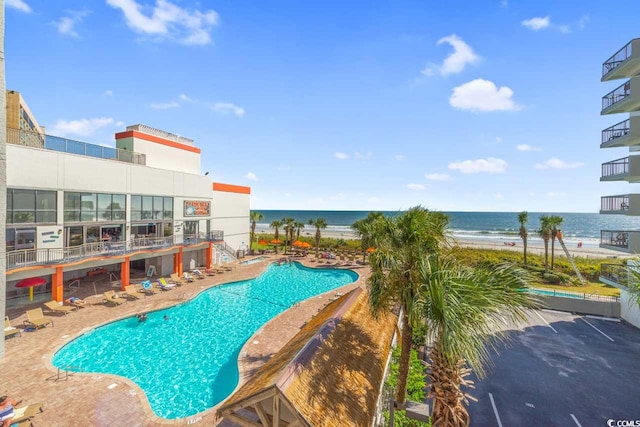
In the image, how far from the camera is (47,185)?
1744 cm

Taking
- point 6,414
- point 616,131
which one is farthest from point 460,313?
point 616,131

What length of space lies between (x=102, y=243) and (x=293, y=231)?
24705 mm

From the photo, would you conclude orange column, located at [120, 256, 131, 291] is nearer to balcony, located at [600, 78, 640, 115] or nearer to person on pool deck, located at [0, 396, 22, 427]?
person on pool deck, located at [0, 396, 22, 427]

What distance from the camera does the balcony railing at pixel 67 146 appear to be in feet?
54.3

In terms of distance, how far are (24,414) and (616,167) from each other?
3032 cm

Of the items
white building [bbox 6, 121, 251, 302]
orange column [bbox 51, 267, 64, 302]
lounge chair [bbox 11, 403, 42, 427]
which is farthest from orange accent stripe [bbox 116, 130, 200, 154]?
lounge chair [bbox 11, 403, 42, 427]

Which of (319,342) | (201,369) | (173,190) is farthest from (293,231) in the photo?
(319,342)

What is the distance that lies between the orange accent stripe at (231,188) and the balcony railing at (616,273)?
1355 inches

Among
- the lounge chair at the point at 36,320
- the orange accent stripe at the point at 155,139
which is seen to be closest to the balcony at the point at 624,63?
the orange accent stripe at the point at 155,139

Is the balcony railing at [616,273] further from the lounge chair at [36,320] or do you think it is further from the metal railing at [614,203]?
the lounge chair at [36,320]

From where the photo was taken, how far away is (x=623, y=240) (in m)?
17.1

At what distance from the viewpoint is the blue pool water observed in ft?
35.8

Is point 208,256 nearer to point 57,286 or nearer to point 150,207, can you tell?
point 150,207

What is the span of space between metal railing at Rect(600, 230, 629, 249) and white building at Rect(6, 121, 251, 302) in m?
31.6
